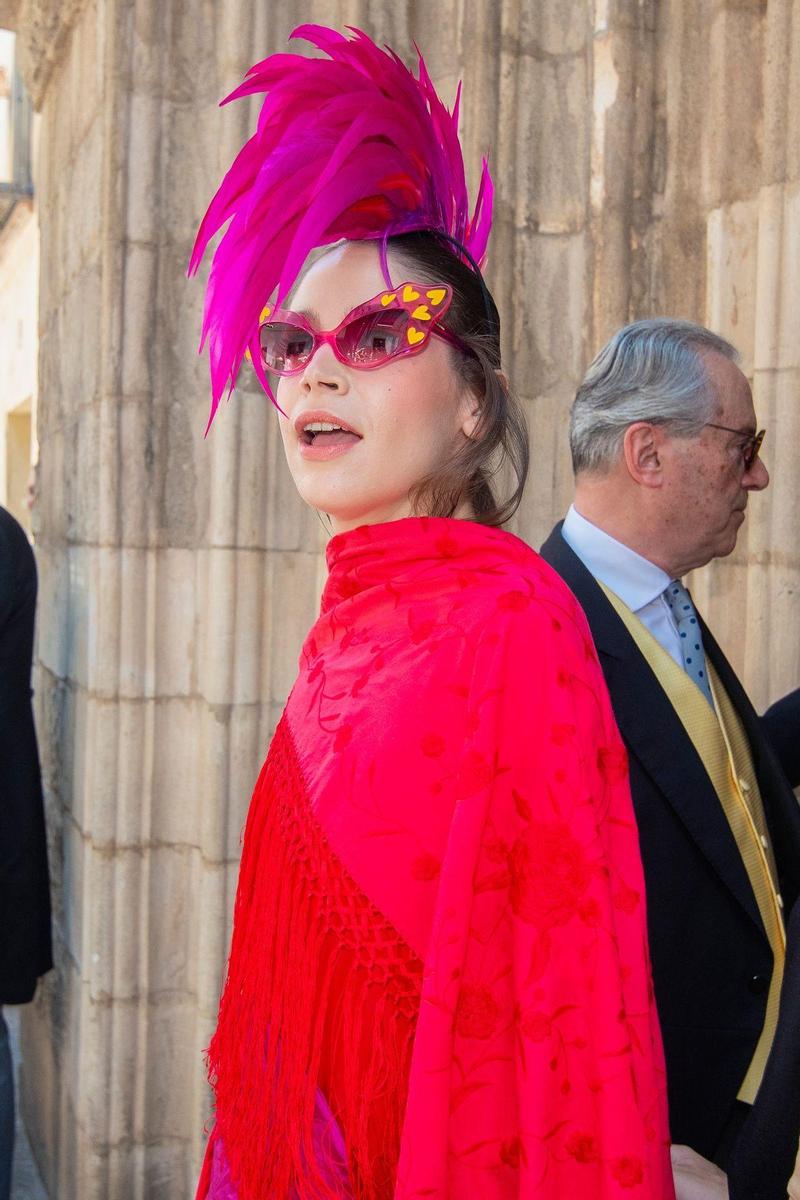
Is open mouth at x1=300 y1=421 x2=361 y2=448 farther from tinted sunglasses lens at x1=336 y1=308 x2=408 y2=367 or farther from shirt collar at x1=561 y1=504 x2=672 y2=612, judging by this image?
shirt collar at x1=561 y1=504 x2=672 y2=612

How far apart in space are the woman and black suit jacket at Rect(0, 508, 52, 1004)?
180 cm

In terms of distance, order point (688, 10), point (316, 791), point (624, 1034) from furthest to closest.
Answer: point (688, 10), point (316, 791), point (624, 1034)

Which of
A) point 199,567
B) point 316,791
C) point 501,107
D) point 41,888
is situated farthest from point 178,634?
point 316,791

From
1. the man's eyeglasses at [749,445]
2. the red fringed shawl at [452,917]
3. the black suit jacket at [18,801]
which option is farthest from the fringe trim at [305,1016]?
the black suit jacket at [18,801]

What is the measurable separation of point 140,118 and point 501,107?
0.94m

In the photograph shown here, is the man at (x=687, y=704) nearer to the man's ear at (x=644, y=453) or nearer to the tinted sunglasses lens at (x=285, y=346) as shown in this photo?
the man's ear at (x=644, y=453)

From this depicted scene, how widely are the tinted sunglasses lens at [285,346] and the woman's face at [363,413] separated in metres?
0.02

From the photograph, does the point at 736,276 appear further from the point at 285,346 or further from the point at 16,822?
the point at 16,822

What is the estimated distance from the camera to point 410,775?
1075 millimetres

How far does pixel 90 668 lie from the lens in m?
2.93

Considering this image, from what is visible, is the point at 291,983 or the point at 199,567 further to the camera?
the point at 199,567

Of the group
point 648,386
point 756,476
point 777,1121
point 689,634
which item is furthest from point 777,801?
point 777,1121

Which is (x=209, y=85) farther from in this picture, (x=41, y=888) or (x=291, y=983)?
(x=291, y=983)

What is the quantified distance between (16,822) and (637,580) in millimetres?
1954
